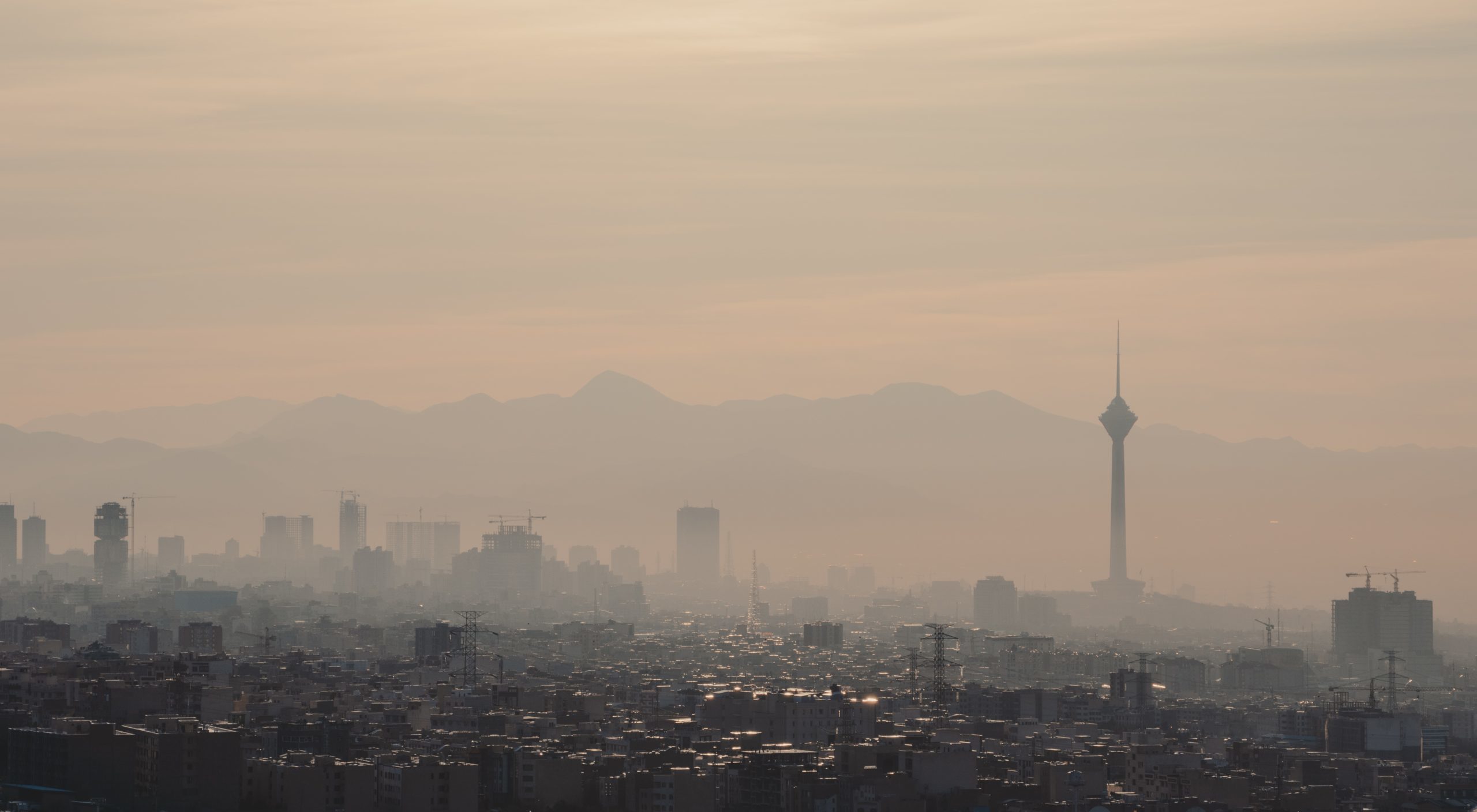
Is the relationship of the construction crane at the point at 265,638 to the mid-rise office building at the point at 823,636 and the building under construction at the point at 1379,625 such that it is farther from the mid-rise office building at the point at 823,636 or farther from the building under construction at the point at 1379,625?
the building under construction at the point at 1379,625

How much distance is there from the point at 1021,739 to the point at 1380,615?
110 m

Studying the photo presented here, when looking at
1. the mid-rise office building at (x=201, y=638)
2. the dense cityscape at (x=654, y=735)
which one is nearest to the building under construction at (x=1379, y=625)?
the dense cityscape at (x=654, y=735)

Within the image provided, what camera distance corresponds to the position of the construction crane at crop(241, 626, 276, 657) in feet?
417

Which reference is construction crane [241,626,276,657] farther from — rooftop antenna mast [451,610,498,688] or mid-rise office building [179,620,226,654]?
rooftop antenna mast [451,610,498,688]

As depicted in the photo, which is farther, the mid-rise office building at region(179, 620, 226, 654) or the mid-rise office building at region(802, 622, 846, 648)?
the mid-rise office building at region(802, 622, 846, 648)

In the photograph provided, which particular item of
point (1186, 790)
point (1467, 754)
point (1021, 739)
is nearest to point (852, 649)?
point (1467, 754)

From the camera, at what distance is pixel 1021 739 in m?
75.7

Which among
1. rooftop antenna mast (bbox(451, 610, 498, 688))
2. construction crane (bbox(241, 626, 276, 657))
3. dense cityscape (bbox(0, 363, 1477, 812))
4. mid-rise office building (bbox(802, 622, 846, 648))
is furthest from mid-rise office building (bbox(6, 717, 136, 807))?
mid-rise office building (bbox(802, 622, 846, 648))

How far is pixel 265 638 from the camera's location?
13888 cm

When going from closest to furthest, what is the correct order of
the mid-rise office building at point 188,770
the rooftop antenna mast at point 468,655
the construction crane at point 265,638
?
the mid-rise office building at point 188,770 → the rooftop antenna mast at point 468,655 → the construction crane at point 265,638

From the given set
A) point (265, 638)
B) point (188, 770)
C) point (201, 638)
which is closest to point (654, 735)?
point (188, 770)

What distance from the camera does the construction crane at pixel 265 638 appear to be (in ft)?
417

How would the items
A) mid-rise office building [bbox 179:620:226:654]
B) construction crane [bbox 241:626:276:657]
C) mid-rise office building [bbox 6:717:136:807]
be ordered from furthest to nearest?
construction crane [bbox 241:626:276:657] → mid-rise office building [bbox 179:620:226:654] → mid-rise office building [bbox 6:717:136:807]

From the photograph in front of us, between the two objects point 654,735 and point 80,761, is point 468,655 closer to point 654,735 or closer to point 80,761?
point 654,735
